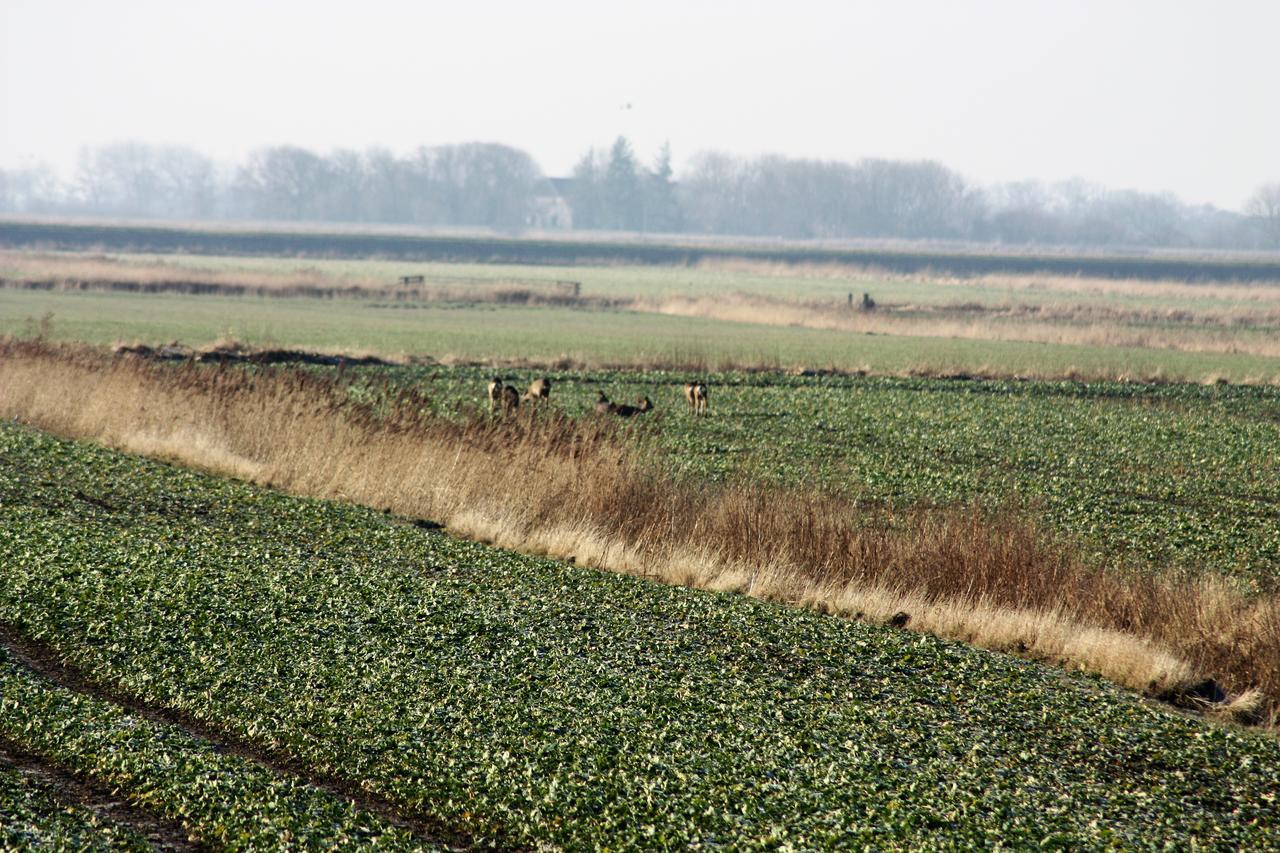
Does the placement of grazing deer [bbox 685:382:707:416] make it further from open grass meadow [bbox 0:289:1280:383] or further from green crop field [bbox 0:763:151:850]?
green crop field [bbox 0:763:151:850]

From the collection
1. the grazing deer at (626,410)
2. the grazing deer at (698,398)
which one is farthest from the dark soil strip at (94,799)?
the grazing deer at (698,398)

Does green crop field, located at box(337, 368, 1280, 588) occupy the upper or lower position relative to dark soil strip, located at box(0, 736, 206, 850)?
lower

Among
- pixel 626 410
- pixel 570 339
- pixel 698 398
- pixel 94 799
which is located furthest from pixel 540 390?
pixel 570 339

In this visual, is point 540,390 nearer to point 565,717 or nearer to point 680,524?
point 680,524

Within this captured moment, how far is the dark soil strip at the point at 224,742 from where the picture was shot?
343 inches

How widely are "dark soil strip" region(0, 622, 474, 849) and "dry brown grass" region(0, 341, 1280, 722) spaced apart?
6734 mm

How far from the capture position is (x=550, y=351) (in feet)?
151

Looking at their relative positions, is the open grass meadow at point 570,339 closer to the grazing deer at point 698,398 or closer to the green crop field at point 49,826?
the grazing deer at point 698,398

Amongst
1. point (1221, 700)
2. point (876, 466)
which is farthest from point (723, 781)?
point (876, 466)

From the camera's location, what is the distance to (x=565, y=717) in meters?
10.4

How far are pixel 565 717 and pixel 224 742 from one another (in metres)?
2.50

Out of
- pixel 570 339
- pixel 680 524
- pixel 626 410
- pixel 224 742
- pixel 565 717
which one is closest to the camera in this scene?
pixel 224 742

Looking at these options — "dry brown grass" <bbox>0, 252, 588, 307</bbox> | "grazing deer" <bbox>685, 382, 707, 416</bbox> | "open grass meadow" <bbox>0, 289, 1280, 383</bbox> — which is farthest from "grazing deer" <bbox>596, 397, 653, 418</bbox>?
"dry brown grass" <bbox>0, 252, 588, 307</bbox>

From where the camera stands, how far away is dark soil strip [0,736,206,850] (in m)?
Answer: 8.40
